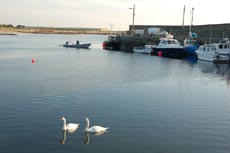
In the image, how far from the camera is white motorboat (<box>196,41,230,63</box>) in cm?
5519

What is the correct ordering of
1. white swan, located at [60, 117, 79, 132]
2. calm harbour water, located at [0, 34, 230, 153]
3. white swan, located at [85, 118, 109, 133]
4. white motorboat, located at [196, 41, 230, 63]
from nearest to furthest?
calm harbour water, located at [0, 34, 230, 153] → white swan, located at [85, 118, 109, 133] → white swan, located at [60, 117, 79, 132] → white motorboat, located at [196, 41, 230, 63]

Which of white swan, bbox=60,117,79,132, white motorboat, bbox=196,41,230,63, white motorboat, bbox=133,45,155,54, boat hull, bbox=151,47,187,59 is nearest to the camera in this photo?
white swan, bbox=60,117,79,132

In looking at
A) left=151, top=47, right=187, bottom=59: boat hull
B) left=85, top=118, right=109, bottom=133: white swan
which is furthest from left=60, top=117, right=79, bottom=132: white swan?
left=151, top=47, right=187, bottom=59: boat hull

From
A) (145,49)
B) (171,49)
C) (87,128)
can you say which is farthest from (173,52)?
(87,128)

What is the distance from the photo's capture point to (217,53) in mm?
56469

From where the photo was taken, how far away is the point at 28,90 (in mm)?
28016

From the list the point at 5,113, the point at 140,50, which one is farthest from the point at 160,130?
the point at 140,50

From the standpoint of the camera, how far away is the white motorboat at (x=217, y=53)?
55188mm

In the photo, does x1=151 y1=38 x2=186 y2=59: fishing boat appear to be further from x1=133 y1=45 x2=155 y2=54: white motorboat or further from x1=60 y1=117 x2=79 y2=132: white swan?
x1=60 y1=117 x2=79 y2=132: white swan

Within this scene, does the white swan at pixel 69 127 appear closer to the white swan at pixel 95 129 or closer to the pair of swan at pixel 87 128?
the pair of swan at pixel 87 128

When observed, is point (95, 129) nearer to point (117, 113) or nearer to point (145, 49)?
point (117, 113)

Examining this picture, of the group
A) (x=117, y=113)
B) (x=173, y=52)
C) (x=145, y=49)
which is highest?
(x=145, y=49)

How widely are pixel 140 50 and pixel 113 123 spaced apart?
57759 millimetres

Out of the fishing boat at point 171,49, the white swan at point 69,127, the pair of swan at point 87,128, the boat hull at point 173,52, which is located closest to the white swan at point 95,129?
the pair of swan at point 87,128
